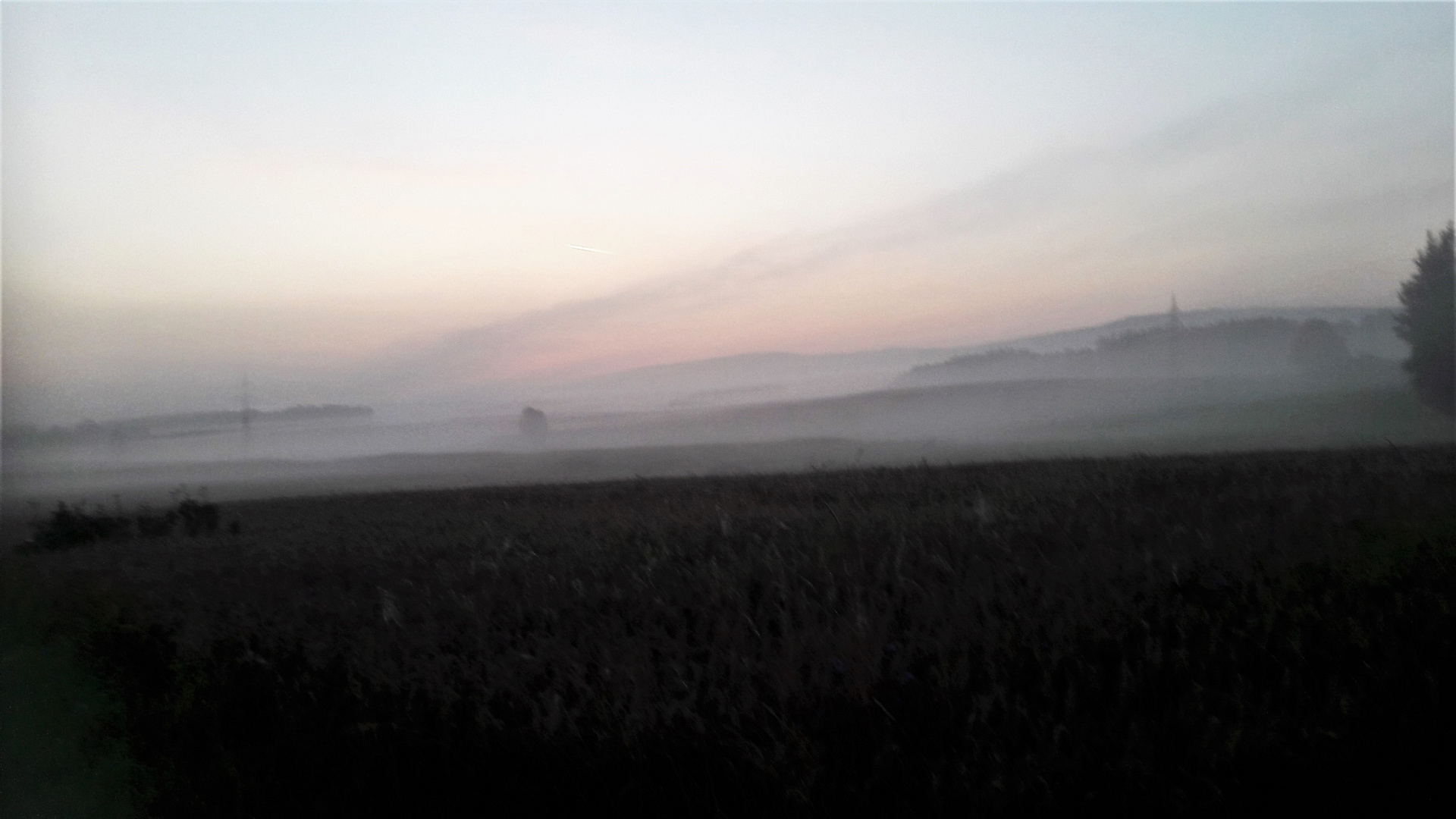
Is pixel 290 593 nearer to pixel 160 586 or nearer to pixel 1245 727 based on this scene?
pixel 160 586

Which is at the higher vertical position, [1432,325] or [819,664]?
[1432,325]

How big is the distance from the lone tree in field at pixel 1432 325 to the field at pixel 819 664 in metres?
29.7

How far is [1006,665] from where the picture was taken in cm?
459

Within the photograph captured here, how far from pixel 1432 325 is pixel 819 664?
127 ft

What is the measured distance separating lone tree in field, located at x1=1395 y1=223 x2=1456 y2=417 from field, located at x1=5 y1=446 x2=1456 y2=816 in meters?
29.7

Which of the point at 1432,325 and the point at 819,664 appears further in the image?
the point at 1432,325

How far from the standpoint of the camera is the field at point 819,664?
3668 mm

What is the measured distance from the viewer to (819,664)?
15.4 feet

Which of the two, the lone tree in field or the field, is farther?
the lone tree in field

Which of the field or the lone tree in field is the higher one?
the lone tree in field

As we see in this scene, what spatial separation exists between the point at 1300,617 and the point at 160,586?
9.95 meters

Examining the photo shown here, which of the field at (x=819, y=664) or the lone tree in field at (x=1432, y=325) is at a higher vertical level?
the lone tree in field at (x=1432, y=325)

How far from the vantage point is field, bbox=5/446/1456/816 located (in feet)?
12.0

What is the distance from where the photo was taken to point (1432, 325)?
105ft
